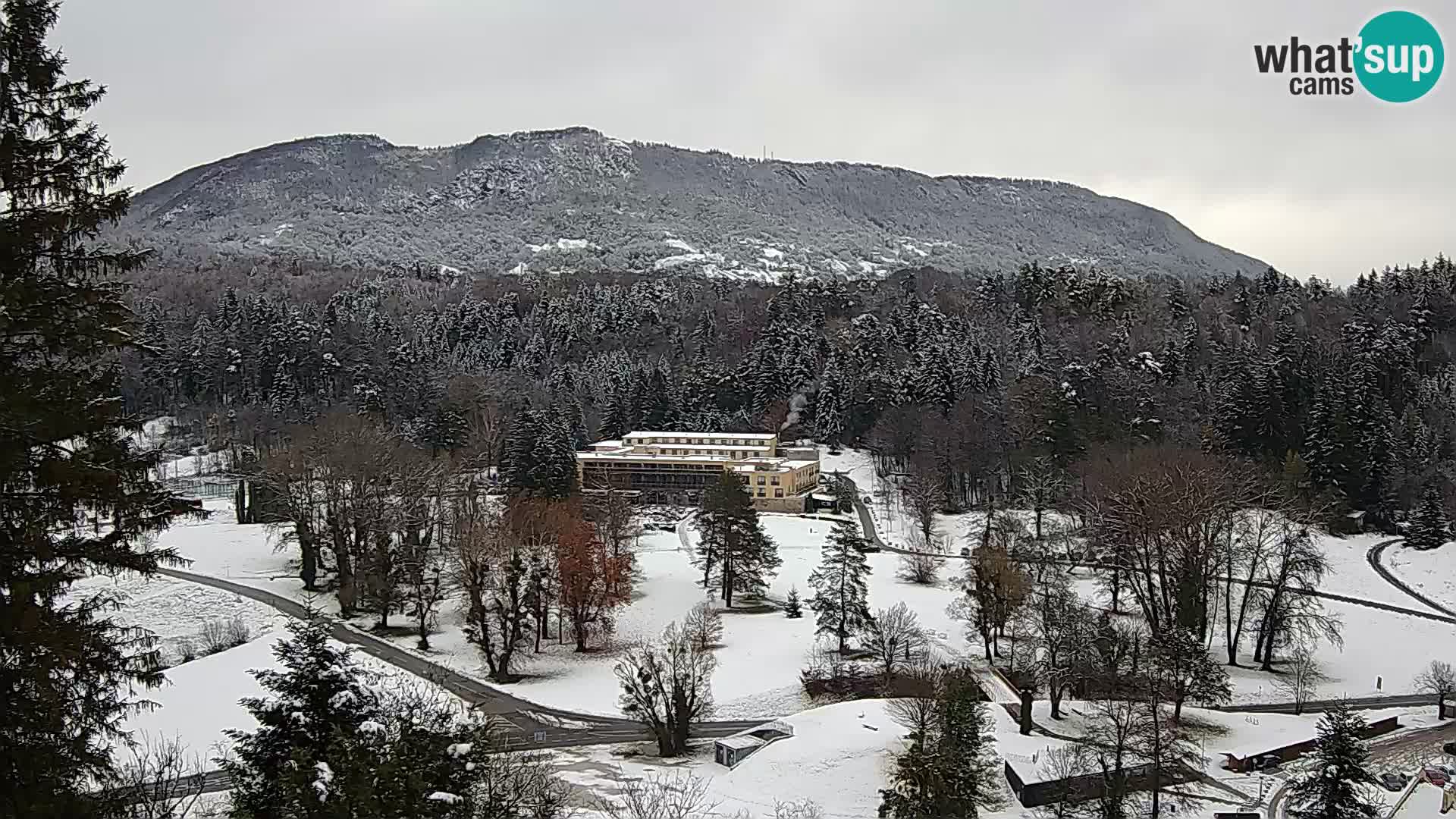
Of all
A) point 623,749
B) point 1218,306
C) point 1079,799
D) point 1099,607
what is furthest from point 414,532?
point 1218,306

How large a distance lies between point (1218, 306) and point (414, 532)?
2404 inches

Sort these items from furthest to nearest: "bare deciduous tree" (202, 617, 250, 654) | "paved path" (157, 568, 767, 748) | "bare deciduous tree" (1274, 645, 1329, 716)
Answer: "bare deciduous tree" (202, 617, 250, 654) < "bare deciduous tree" (1274, 645, 1329, 716) < "paved path" (157, 568, 767, 748)

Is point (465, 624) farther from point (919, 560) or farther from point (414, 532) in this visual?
point (919, 560)

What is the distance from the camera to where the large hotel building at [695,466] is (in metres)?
53.8

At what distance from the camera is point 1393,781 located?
64.0 feet

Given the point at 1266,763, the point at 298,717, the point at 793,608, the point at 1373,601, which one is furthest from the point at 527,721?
the point at 1373,601

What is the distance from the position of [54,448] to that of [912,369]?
194ft

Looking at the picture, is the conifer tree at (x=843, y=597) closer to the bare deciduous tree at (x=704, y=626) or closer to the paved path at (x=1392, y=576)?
the bare deciduous tree at (x=704, y=626)

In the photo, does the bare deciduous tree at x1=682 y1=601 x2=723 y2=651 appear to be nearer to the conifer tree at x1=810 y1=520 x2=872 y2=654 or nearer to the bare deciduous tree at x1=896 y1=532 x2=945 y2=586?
the conifer tree at x1=810 y1=520 x2=872 y2=654

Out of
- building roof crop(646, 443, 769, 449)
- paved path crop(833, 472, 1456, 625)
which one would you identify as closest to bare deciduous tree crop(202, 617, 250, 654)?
paved path crop(833, 472, 1456, 625)

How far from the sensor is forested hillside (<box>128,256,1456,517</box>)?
51562 mm

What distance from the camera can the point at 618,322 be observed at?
282 feet

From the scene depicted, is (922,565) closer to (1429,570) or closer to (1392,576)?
(1392,576)

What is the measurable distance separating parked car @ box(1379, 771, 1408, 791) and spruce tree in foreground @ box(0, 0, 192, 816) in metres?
20.3
